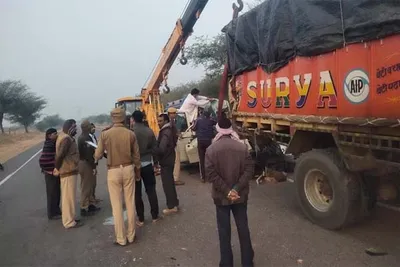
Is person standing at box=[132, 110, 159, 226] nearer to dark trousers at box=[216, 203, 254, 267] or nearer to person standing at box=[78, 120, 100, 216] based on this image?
Result: person standing at box=[78, 120, 100, 216]

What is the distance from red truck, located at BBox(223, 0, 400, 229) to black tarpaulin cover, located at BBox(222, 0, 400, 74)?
1cm

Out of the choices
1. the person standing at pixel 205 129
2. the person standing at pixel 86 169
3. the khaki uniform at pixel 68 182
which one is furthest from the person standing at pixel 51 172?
the person standing at pixel 205 129

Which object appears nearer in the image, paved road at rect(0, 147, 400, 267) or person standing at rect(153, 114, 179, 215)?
paved road at rect(0, 147, 400, 267)

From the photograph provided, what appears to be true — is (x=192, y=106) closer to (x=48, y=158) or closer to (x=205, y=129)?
(x=205, y=129)

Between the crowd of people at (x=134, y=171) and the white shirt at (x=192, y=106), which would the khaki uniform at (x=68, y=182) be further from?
the white shirt at (x=192, y=106)

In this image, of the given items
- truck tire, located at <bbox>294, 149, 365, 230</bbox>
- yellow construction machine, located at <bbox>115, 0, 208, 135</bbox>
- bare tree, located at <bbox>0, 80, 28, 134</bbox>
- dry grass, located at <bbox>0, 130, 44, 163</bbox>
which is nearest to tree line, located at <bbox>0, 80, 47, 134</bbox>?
bare tree, located at <bbox>0, 80, 28, 134</bbox>

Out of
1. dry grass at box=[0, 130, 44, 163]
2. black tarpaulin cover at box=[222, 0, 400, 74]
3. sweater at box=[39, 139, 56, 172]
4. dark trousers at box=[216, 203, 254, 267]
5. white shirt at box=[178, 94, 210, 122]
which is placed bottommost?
dry grass at box=[0, 130, 44, 163]

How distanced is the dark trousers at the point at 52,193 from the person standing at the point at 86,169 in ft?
1.39

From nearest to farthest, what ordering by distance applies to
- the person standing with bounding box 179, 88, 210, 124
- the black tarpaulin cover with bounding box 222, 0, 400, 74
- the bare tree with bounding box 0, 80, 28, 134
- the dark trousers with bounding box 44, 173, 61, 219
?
the black tarpaulin cover with bounding box 222, 0, 400, 74 < the dark trousers with bounding box 44, 173, 61, 219 < the person standing with bounding box 179, 88, 210, 124 < the bare tree with bounding box 0, 80, 28, 134

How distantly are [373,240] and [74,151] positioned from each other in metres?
4.53

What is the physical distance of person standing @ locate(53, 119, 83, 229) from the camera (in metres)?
6.25

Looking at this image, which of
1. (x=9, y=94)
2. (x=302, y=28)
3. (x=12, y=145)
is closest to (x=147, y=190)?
(x=302, y=28)

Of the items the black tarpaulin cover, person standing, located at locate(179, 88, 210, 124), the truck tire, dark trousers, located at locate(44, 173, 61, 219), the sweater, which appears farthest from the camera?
person standing, located at locate(179, 88, 210, 124)

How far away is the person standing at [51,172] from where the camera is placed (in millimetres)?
6723
